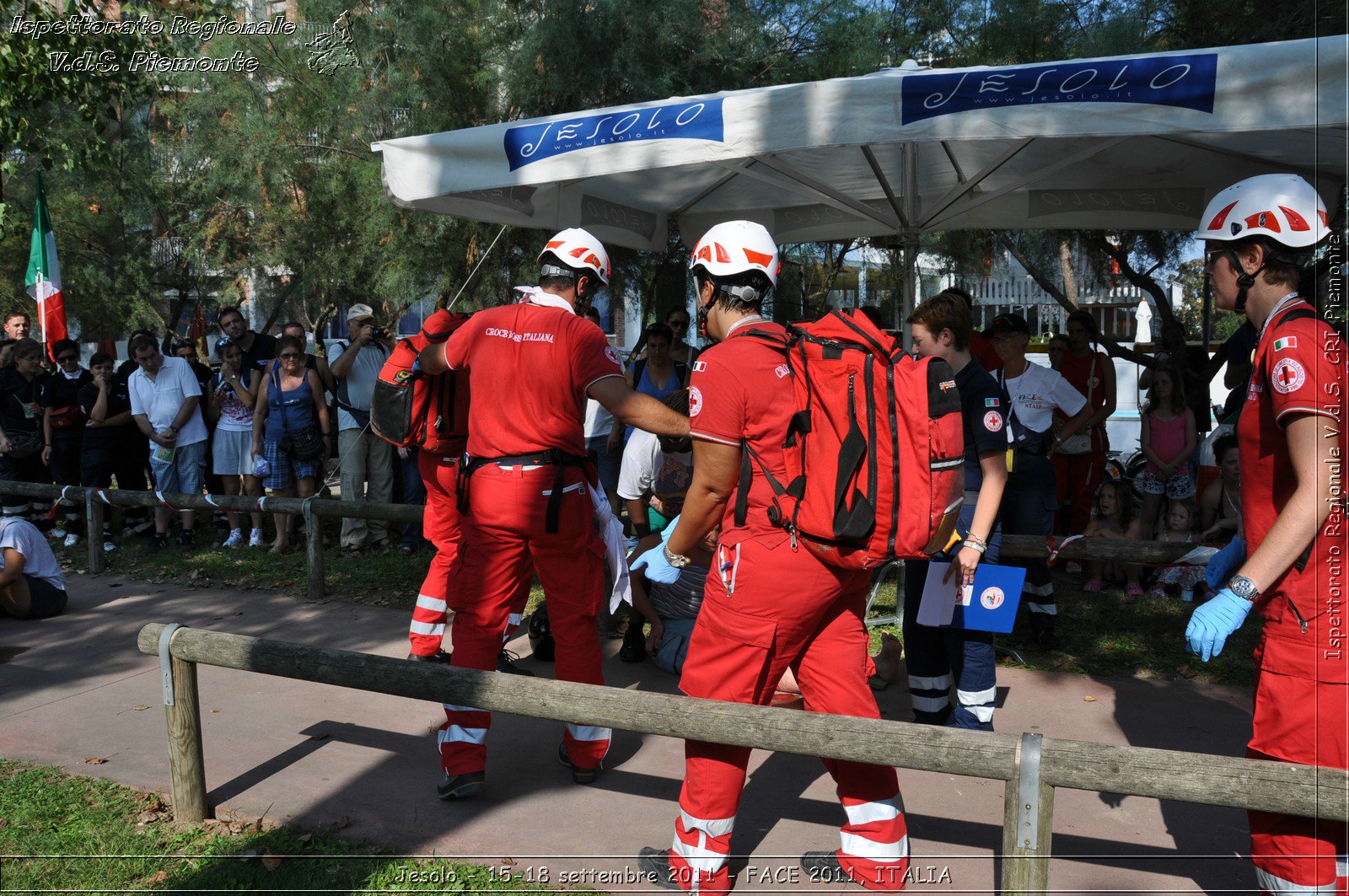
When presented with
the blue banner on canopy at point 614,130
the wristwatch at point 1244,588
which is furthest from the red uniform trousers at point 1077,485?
the wristwatch at point 1244,588

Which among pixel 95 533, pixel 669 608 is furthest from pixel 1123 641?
pixel 95 533

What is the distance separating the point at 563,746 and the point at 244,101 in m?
13.5

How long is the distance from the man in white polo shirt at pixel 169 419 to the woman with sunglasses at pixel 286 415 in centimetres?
84

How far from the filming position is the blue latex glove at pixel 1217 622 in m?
2.62

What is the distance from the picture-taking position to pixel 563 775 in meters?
4.28

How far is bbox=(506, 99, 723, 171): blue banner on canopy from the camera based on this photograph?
529 centimetres

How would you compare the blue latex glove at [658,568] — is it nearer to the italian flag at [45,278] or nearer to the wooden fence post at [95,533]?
the wooden fence post at [95,533]

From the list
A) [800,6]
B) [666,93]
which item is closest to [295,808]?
[666,93]

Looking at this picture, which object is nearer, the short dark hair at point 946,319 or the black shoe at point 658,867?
the black shoe at point 658,867

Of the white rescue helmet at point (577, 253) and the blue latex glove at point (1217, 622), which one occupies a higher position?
the white rescue helmet at point (577, 253)

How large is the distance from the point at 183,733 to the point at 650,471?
107 inches

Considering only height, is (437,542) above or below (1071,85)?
below

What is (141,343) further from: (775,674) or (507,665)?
(775,674)

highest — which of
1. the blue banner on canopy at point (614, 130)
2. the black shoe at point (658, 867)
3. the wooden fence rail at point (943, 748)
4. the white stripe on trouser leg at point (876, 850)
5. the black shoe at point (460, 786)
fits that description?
the blue banner on canopy at point (614, 130)
